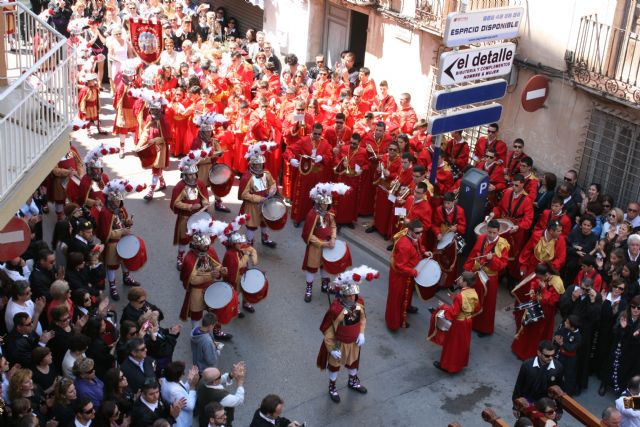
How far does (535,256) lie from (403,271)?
5.99 feet

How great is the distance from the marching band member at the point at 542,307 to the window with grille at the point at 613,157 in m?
3.01

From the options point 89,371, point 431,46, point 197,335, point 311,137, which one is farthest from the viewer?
point 431,46

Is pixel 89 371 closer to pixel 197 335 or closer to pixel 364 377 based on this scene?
pixel 197 335

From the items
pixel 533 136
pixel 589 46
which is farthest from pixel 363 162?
pixel 589 46

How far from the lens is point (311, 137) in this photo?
45.8ft

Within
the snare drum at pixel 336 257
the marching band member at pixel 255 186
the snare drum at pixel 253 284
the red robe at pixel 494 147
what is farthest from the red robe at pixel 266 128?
the snare drum at pixel 253 284

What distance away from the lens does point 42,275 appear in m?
10.0

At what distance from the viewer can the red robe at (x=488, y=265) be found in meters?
11.0

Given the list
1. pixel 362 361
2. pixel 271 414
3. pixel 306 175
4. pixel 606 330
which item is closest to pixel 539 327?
pixel 606 330

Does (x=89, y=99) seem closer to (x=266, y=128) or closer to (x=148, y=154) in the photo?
(x=148, y=154)

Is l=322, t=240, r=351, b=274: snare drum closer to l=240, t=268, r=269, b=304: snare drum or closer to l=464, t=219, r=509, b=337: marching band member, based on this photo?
l=240, t=268, r=269, b=304: snare drum

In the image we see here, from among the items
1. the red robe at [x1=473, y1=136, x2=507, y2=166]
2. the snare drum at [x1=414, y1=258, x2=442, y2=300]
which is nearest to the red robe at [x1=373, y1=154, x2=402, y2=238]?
the red robe at [x1=473, y1=136, x2=507, y2=166]

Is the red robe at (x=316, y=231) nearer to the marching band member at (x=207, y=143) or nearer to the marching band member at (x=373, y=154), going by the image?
the marching band member at (x=373, y=154)

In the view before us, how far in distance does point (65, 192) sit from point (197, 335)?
15.6 ft
